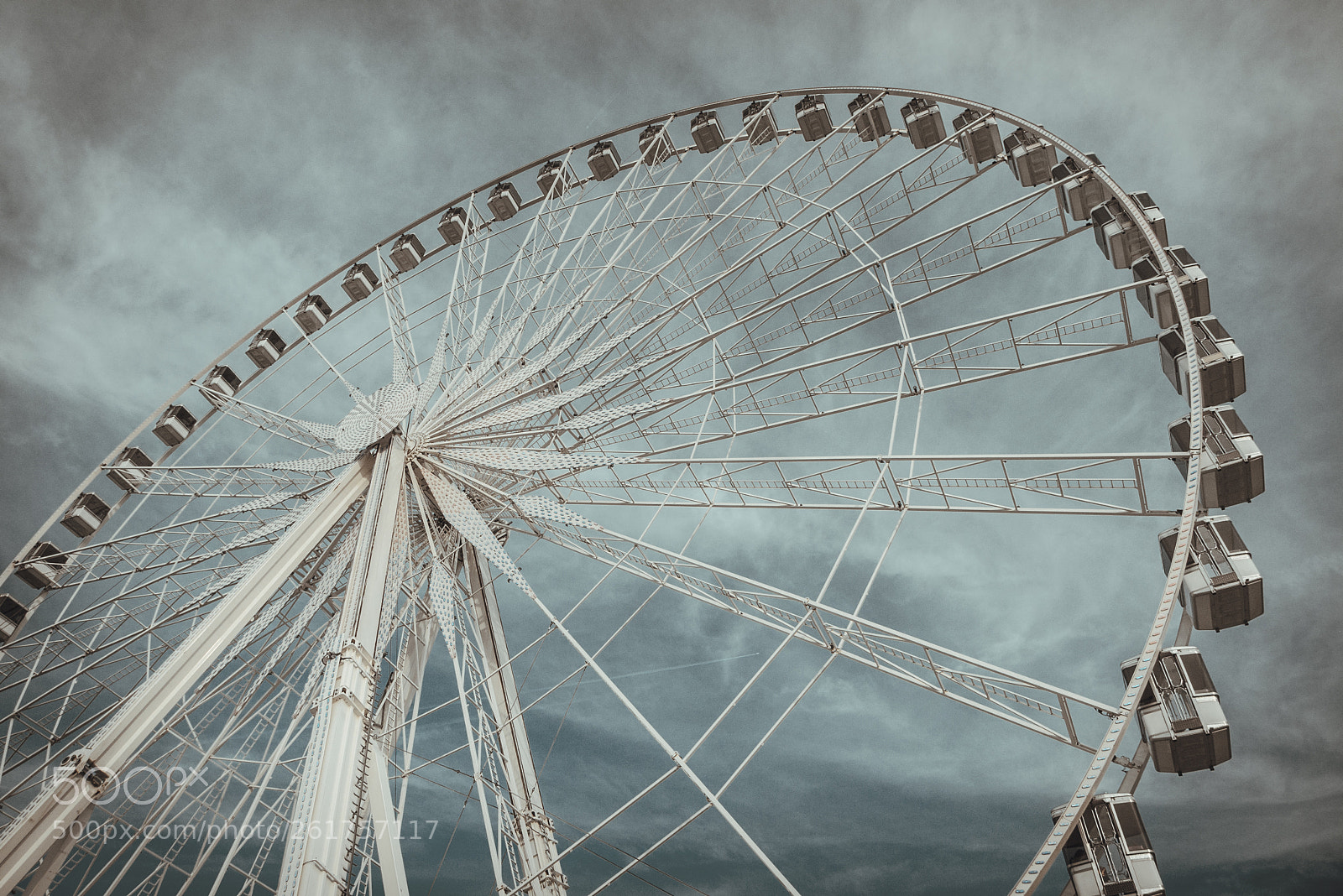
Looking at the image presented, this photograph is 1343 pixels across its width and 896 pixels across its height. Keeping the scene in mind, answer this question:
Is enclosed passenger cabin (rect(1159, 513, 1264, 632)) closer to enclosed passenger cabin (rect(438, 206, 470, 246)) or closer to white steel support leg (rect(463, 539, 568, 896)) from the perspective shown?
white steel support leg (rect(463, 539, 568, 896))

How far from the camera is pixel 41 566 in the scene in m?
17.3

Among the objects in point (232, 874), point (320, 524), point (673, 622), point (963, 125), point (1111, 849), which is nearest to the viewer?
point (1111, 849)

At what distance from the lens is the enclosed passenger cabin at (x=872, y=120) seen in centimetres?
1720

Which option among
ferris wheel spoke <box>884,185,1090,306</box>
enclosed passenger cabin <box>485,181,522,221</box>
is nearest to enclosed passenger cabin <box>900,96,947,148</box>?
ferris wheel spoke <box>884,185,1090,306</box>

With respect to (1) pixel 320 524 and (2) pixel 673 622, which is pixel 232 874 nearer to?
(2) pixel 673 622

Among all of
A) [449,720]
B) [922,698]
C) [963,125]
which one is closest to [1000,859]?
[922,698]

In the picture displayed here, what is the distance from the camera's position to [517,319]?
1634 cm

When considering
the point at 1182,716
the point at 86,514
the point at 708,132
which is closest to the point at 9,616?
the point at 86,514

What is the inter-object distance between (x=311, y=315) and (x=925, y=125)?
15.2 meters

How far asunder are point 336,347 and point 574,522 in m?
22.3

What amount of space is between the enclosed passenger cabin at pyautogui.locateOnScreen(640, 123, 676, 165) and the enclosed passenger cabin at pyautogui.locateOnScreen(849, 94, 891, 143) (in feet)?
15.0

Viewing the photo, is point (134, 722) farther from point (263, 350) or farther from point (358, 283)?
point (358, 283)

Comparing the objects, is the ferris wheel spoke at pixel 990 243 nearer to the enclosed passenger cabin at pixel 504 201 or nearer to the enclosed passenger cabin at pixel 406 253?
the enclosed passenger cabin at pixel 504 201

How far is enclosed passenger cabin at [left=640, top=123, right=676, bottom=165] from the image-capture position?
19438 mm
